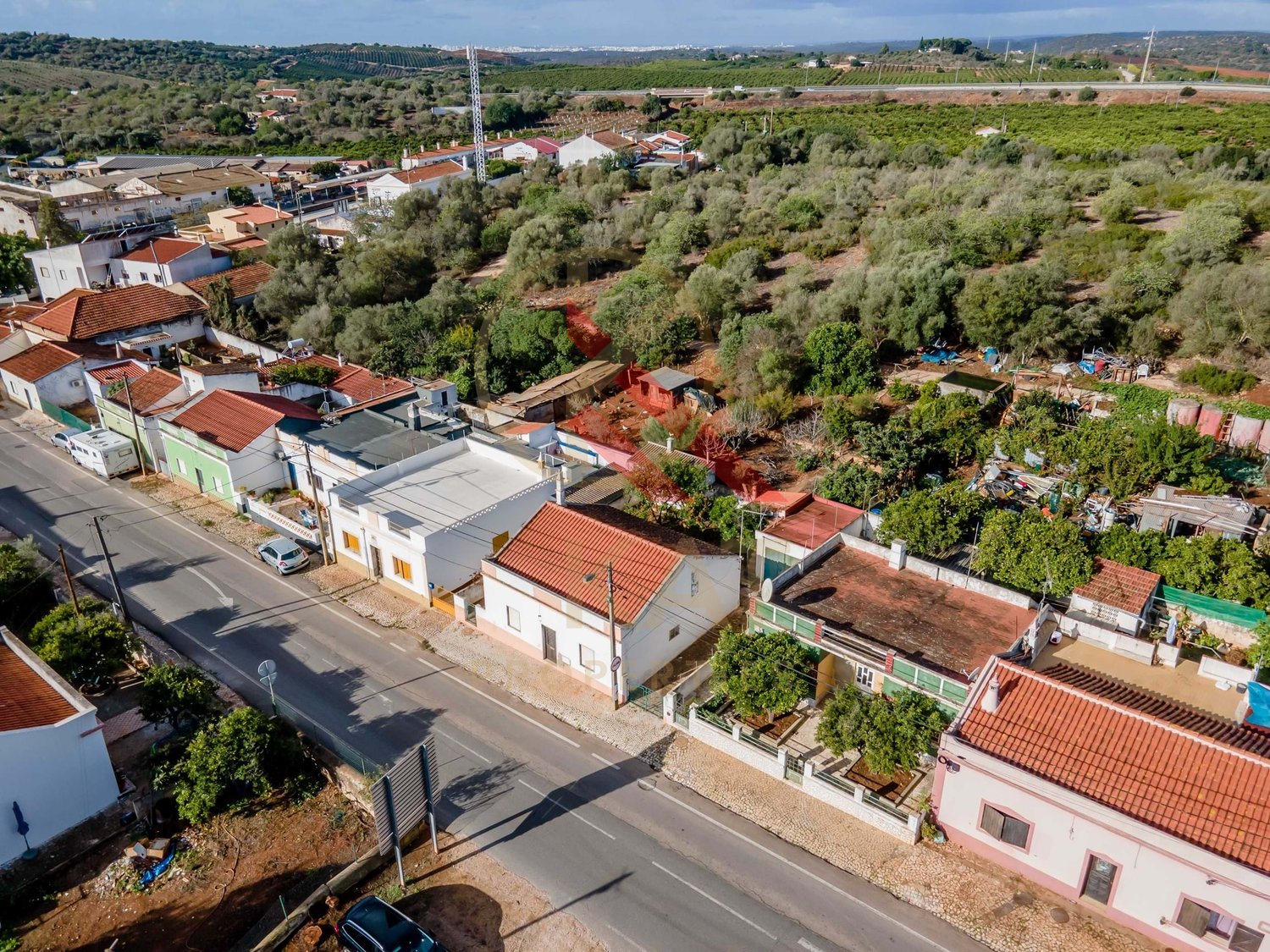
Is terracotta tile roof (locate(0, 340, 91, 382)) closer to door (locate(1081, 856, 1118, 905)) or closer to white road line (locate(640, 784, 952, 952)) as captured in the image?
white road line (locate(640, 784, 952, 952))

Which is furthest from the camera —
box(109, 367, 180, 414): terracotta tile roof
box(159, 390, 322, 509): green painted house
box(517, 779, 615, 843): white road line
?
box(109, 367, 180, 414): terracotta tile roof

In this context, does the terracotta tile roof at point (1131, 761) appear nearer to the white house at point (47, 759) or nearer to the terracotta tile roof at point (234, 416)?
the white house at point (47, 759)

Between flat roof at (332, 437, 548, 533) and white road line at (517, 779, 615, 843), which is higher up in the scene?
flat roof at (332, 437, 548, 533)

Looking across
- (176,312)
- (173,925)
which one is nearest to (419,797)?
(173,925)

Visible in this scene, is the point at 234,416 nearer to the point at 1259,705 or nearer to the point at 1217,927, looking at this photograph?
the point at 1217,927

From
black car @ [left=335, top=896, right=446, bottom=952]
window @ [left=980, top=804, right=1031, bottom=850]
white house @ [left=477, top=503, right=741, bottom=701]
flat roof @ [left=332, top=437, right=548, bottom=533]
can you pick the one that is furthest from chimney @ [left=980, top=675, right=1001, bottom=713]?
flat roof @ [left=332, top=437, right=548, bottom=533]

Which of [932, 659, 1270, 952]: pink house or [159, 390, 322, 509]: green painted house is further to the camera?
[159, 390, 322, 509]: green painted house
